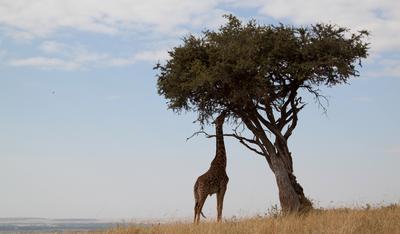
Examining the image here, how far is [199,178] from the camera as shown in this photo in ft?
68.7

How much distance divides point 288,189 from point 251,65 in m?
4.91

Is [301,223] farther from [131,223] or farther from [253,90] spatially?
[253,90]

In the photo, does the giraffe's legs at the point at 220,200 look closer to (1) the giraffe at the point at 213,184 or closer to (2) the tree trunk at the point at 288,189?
(1) the giraffe at the point at 213,184

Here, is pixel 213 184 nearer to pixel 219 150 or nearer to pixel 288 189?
pixel 219 150

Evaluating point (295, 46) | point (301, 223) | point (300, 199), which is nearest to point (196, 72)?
point (295, 46)

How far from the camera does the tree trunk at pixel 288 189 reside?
75.0 ft

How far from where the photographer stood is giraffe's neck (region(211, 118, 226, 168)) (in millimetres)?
21266

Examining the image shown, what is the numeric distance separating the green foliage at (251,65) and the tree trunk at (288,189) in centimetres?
244

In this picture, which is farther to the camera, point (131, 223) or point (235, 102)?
point (235, 102)

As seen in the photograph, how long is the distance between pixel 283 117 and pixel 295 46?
2854mm

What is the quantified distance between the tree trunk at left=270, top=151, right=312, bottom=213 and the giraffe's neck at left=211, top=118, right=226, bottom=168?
247cm

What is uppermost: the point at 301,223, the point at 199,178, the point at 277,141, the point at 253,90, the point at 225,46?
the point at 225,46

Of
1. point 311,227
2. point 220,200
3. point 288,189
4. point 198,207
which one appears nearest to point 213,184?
point 220,200

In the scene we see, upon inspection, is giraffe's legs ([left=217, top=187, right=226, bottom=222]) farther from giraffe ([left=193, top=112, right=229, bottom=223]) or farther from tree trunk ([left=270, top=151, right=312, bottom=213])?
tree trunk ([left=270, top=151, right=312, bottom=213])
